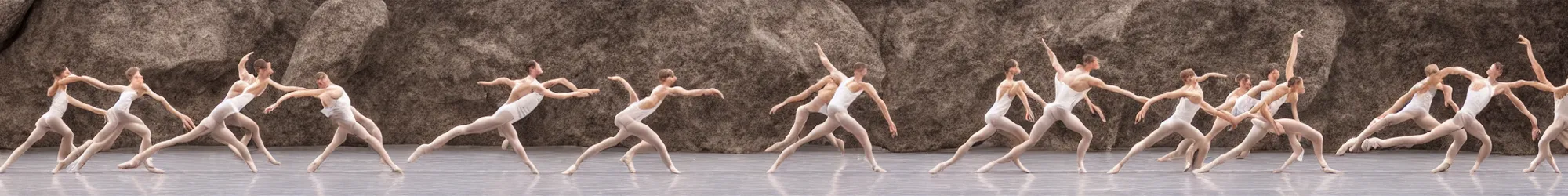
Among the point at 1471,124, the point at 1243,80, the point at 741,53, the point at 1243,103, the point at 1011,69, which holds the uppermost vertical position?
the point at 1011,69

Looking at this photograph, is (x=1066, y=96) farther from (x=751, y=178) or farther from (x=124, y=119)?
(x=124, y=119)

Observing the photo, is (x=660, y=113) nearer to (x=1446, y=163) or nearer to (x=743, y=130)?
(x=743, y=130)

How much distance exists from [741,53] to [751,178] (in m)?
5.43

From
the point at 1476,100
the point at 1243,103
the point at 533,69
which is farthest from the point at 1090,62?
the point at 533,69

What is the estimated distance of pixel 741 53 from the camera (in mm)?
16484

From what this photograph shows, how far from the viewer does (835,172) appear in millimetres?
11953

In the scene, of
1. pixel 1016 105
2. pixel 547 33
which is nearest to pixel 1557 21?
pixel 1016 105

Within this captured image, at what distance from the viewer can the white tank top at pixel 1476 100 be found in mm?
11930

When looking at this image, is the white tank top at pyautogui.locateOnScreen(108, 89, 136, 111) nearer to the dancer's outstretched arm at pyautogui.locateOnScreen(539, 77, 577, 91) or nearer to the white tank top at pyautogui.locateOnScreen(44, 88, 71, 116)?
the white tank top at pyautogui.locateOnScreen(44, 88, 71, 116)

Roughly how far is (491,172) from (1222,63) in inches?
310

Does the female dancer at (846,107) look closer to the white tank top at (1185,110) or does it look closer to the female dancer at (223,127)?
the white tank top at (1185,110)

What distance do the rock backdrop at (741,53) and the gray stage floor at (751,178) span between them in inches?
73.0

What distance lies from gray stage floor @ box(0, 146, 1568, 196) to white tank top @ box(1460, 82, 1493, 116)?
44 cm

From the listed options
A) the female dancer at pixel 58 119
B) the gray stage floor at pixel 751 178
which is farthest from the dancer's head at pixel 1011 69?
the female dancer at pixel 58 119
